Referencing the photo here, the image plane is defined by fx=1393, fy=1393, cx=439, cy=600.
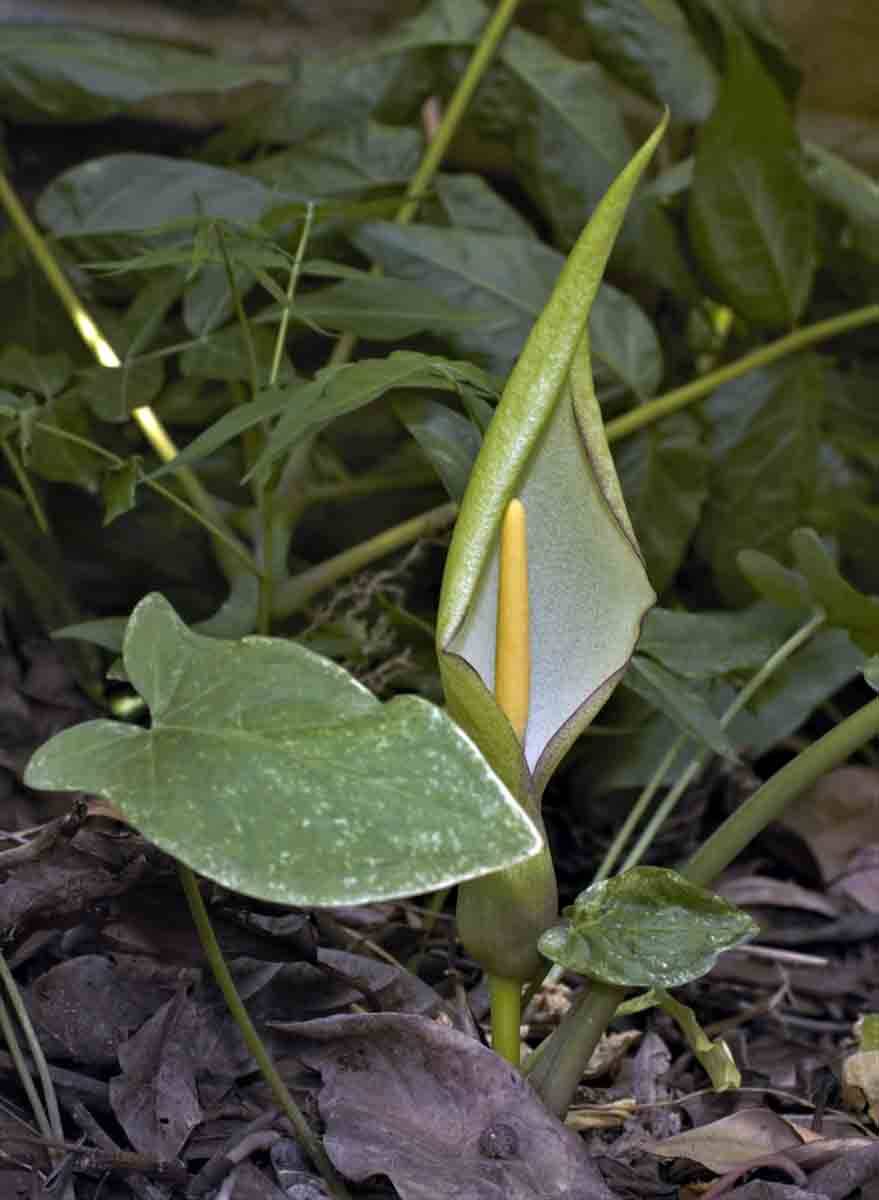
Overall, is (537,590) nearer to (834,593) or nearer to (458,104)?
(834,593)

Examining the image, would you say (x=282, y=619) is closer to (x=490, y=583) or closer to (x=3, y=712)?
(x=3, y=712)

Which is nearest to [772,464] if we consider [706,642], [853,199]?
[853,199]

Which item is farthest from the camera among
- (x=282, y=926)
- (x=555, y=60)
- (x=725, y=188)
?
(x=555, y=60)

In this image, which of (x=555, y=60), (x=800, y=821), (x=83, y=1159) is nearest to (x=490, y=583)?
(x=83, y=1159)

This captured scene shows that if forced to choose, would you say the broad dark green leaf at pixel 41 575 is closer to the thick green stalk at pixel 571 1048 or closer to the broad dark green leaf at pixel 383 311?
the broad dark green leaf at pixel 383 311

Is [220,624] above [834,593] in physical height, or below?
below

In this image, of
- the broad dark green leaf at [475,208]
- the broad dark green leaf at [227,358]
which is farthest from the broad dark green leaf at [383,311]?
the broad dark green leaf at [475,208]
